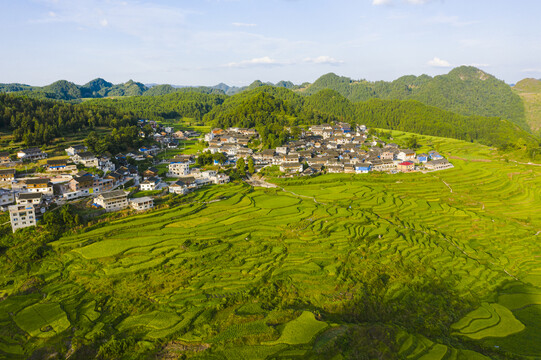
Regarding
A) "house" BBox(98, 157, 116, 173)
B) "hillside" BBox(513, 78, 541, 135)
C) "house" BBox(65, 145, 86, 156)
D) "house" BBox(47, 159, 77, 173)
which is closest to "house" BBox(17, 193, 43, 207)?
"house" BBox(47, 159, 77, 173)

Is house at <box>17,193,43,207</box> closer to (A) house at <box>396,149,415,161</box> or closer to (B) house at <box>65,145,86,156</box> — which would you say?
(B) house at <box>65,145,86,156</box>

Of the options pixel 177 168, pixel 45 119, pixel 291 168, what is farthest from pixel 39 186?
pixel 291 168

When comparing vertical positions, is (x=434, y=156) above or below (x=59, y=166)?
above

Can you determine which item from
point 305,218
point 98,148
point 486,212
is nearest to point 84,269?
point 305,218

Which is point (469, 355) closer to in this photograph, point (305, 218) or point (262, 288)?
point (262, 288)

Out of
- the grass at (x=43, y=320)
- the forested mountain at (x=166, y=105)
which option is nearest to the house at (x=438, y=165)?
the grass at (x=43, y=320)

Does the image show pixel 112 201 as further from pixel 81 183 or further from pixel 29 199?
pixel 29 199
